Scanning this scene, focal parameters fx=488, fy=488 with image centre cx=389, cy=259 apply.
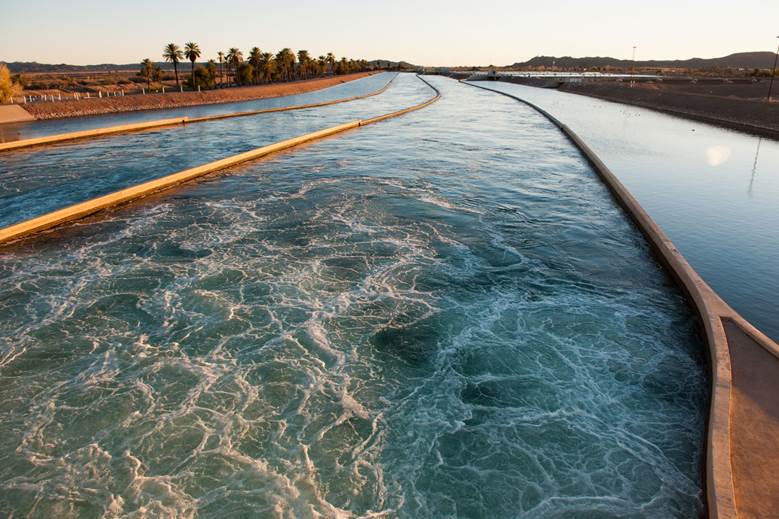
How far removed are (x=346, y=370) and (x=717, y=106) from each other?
175ft

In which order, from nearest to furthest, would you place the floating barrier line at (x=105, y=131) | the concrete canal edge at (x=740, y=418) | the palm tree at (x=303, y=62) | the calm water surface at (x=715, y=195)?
the concrete canal edge at (x=740, y=418), the calm water surface at (x=715, y=195), the floating barrier line at (x=105, y=131), the palm tree at (x=303, y=62)

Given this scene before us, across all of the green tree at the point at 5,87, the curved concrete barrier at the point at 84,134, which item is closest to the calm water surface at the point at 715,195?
the curved concrete barrier at the point at 84,134

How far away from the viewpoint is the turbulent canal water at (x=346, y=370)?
6715 mm

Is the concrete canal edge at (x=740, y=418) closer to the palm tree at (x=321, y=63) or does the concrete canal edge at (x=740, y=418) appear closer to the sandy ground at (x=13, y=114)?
the sandy ground at (x=13, y=114)

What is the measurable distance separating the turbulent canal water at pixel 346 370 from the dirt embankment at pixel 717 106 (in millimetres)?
32814

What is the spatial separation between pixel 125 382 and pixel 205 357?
1406 mm

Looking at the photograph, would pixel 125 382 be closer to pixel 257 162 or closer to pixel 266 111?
pixel 257 162

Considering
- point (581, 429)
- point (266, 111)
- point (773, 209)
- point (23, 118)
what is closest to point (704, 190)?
point (773, 209)

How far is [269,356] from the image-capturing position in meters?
9.58

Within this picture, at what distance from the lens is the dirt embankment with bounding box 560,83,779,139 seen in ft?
130

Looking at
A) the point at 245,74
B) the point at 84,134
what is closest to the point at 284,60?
the point at 245,74

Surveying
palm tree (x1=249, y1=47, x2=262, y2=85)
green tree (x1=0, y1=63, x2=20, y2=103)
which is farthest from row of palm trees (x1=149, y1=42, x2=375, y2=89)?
green tree (x1=0, y1=63, x2=20, y2=103)

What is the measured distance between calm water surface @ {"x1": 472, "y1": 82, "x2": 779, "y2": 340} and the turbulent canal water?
5.59 ft

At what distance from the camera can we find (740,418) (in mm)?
6559
